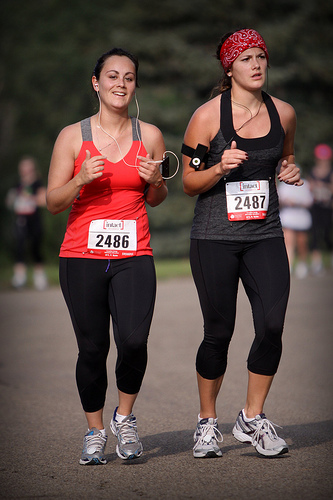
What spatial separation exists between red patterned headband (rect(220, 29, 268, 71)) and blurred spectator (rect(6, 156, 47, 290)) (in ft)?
31.6

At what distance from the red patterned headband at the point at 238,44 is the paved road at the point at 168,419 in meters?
2.30

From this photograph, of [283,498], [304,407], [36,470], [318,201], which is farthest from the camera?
[318,201]

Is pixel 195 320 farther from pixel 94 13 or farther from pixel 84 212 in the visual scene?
pixel 94 13

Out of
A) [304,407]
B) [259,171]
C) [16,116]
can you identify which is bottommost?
[304,407]

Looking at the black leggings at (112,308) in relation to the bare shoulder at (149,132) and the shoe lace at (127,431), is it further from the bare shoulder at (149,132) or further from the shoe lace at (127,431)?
the bare shoulder at (149,132)

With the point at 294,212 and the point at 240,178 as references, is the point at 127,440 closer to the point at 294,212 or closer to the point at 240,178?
the point at 240,178

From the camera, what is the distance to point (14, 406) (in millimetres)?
6074

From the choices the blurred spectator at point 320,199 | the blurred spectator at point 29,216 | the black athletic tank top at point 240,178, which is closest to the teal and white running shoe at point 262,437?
the black athletic tank top at point 240,178

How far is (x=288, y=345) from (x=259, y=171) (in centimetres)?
410

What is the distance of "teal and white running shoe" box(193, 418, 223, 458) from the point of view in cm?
452

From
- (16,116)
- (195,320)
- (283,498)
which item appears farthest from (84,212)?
(16,116)

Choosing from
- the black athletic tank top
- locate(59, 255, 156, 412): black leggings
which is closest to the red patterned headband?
the black athletic tank top

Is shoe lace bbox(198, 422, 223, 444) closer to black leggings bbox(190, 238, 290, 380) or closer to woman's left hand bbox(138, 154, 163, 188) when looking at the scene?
black leggings bbox(190, 238, 290, 380)

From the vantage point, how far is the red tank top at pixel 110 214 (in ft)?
14.6
